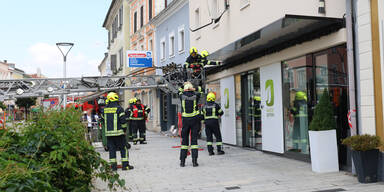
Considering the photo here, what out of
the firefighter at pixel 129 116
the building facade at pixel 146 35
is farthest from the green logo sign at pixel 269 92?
the building facade at pixel 146 35

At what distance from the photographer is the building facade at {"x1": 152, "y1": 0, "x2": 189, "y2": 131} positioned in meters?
21.7

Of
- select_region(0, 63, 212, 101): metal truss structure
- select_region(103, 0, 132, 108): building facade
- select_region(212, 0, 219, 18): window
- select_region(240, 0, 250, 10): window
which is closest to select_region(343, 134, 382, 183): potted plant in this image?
select_region(240, 0, 250, 10): window

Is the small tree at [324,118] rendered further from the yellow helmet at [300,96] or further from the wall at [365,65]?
the yellow helmet at [300,96]

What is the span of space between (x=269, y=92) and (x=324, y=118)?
3826mm

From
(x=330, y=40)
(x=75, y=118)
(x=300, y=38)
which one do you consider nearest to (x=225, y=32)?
(x=300, y=38)

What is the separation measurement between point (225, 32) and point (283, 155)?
177 inches

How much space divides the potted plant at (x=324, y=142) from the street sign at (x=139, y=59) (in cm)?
1597

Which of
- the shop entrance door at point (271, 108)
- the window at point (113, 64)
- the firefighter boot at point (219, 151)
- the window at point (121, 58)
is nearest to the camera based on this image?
the shop entrance door at point (271, 108)

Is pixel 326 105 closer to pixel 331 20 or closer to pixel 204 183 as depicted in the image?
pixel 331 20

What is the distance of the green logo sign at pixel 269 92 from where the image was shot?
1177 centimetres

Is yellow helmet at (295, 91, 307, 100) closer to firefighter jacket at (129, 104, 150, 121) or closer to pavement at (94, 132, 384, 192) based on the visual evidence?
pavement at (94, 132, 384, 192)

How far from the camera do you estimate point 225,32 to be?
13367mm

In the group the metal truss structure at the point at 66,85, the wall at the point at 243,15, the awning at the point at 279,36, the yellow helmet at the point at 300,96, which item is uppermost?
the wall at the point at 243,15

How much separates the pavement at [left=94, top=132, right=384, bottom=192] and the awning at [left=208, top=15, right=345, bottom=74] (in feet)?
9.84
